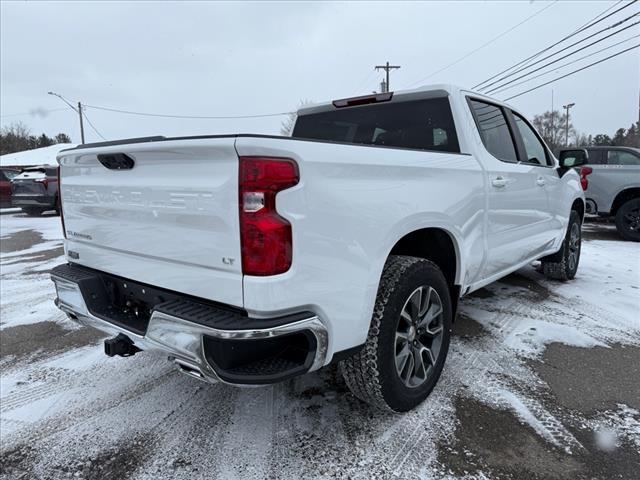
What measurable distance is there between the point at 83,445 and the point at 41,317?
2.65m

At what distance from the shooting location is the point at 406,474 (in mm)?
2055

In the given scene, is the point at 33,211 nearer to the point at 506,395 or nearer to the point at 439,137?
the point at 439,137

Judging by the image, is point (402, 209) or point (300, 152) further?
point (402, 209)

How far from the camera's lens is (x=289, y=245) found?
1.72 meters

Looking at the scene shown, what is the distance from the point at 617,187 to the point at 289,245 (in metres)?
9.48

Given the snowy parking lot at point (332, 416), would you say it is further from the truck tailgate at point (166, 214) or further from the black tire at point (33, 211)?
the black tire at point (33, 211)

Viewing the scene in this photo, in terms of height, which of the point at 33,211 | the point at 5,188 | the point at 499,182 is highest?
the point at 499,182

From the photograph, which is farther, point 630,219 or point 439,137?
point 630,219

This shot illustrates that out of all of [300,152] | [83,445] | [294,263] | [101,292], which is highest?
[300,152]

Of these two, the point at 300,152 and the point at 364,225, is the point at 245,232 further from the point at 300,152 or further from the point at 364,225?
the point at 364,225

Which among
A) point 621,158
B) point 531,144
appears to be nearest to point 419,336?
point 531,144

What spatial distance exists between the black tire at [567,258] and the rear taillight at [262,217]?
4534 millimetres

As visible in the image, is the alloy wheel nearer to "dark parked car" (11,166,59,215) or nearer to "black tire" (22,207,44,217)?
"dark parked car" (11,166,59,215)

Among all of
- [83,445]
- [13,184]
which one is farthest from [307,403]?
[13,184]
